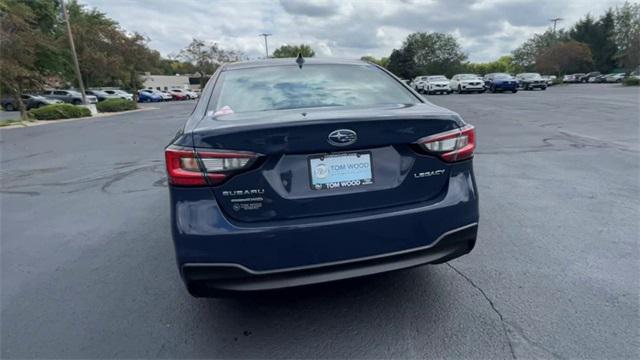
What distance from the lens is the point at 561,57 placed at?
55812mm

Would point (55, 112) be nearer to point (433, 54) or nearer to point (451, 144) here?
point (451, 144)

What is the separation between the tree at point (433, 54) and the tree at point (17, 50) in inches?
2413

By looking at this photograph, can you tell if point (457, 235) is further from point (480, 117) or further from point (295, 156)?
point (480, 117)

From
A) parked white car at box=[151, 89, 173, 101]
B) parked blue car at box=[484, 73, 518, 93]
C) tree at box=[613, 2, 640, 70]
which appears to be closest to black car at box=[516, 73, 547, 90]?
parked blue car at box=[484, 73, 518, 93]

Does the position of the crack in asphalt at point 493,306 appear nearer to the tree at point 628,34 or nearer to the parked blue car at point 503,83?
the parked blue car at point 503,83

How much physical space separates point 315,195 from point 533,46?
79.7m

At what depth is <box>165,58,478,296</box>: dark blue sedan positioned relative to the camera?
2.09 m

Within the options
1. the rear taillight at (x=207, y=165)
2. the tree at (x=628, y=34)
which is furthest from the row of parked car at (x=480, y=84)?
the rear taillight at (x=207, y=165)

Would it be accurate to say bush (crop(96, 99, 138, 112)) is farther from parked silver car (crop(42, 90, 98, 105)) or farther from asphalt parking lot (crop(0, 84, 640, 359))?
asphalt parking lot (crop(0, 84, 640, 359))

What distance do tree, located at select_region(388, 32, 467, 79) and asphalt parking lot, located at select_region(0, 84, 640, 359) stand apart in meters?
73.9

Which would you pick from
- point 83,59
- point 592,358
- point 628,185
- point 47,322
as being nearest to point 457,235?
point 592,358

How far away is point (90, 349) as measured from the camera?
2.40 meters

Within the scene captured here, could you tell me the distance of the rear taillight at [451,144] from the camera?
2.32m

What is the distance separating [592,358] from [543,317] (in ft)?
1.27
